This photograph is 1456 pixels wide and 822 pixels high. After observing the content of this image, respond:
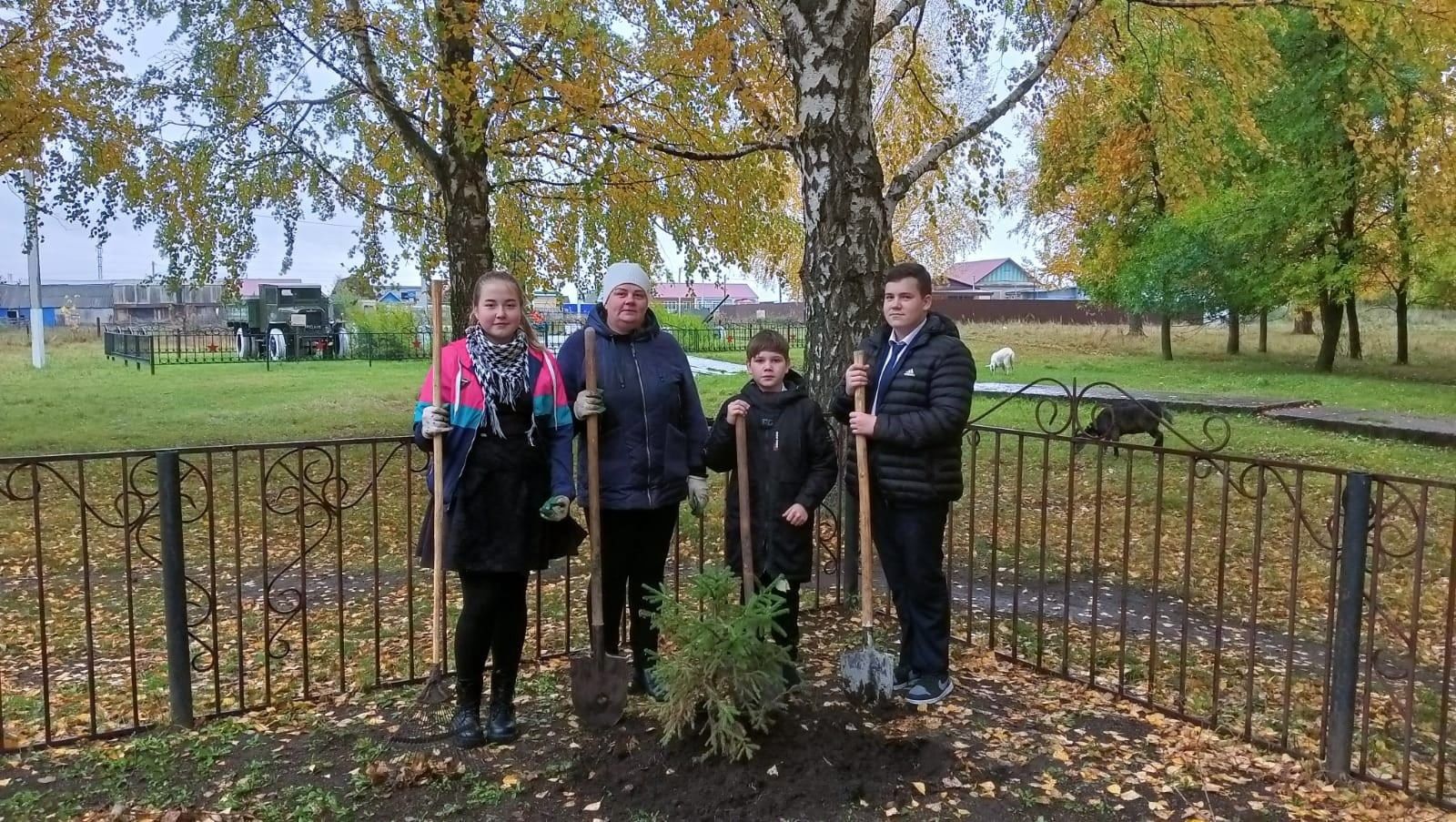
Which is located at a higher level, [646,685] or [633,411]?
[633,411]

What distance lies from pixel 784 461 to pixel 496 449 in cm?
107

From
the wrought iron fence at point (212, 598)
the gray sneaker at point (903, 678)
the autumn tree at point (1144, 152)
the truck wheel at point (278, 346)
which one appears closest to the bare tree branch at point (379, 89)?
the wrought iron fence at point (212, 598)

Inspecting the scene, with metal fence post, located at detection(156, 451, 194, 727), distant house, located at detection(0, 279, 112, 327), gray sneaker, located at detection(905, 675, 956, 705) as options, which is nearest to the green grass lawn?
gray sneaker, located at detection(905, 675, 956, 705)

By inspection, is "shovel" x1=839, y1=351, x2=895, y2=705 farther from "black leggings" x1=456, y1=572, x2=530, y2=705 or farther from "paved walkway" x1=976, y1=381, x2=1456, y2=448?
"paved walkway" x1=976, y1=381, x2=1456, y2=448

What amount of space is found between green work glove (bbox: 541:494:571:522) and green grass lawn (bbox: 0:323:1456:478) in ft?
26.6

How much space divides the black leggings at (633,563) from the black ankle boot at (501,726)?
0.45 metres

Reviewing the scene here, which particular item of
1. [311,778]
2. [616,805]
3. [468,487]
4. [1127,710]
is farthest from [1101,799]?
[311,778]

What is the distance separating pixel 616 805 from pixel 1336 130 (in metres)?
19.7

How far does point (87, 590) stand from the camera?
12.0ft

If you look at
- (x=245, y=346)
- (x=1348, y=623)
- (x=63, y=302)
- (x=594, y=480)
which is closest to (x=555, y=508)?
(x=594, y=480)

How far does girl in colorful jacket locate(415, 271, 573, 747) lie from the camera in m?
3.31

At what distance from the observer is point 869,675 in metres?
3.73

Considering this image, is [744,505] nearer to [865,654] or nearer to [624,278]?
[865,654]

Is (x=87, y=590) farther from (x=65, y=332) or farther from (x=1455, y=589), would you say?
(x=65, y=332)
